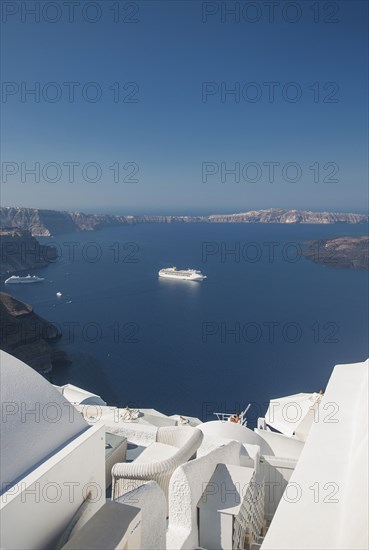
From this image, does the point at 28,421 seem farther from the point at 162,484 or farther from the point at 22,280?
the point at 22,280

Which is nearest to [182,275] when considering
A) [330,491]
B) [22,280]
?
[22,280]

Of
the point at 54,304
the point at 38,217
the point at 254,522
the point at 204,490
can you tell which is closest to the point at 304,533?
the point at 204,490

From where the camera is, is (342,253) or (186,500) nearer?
(186,500)

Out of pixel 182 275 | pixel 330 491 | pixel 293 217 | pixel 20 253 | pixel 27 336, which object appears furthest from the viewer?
pixel 293 217

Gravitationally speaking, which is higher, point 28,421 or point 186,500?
point 28,421

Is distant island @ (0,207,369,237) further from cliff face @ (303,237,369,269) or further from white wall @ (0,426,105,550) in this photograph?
white wall @ (0,426,105,550)

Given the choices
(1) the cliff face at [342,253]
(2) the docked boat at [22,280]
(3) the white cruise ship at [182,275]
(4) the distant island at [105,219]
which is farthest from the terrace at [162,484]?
(4) the distant island at [105,219]

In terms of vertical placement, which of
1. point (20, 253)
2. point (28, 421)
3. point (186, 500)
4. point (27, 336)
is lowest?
point (27, 336)

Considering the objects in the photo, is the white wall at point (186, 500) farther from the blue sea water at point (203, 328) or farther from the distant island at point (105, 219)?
the distant island at point (105, 219)

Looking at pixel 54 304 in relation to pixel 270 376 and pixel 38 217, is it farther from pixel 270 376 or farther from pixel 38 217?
pixel 38 217
